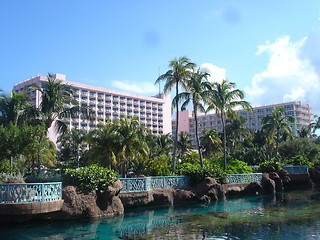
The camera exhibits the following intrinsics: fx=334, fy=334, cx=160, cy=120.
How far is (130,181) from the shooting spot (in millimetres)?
22969

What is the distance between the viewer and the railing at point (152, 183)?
75.2ft

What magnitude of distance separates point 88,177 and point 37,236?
5.28 m

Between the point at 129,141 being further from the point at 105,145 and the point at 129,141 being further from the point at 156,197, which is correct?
the point at 156,197

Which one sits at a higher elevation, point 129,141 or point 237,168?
point 129,141

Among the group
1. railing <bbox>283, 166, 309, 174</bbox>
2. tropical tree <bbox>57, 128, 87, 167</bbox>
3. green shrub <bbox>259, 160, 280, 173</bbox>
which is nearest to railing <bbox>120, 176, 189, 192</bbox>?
green shrub <bbox>259, 160, 280, 173</bbox>

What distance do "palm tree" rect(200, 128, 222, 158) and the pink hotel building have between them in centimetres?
4453

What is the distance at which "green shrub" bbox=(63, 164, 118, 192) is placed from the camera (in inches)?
764

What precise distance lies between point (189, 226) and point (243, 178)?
59.0 ft

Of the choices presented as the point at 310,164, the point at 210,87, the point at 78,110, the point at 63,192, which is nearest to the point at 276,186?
the point at 310,164

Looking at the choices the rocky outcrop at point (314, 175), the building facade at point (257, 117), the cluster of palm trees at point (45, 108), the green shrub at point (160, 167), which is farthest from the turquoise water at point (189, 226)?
the building facade at point (257, 117)

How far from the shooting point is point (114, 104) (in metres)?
110

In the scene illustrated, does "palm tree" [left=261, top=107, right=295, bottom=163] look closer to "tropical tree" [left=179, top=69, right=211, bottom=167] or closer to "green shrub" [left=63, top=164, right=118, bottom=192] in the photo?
"tropical tree" [left=179, top=69, right=211, bottom=167]

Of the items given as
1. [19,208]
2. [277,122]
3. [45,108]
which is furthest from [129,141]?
[277,122]

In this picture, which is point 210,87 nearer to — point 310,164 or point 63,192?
point 63,192
